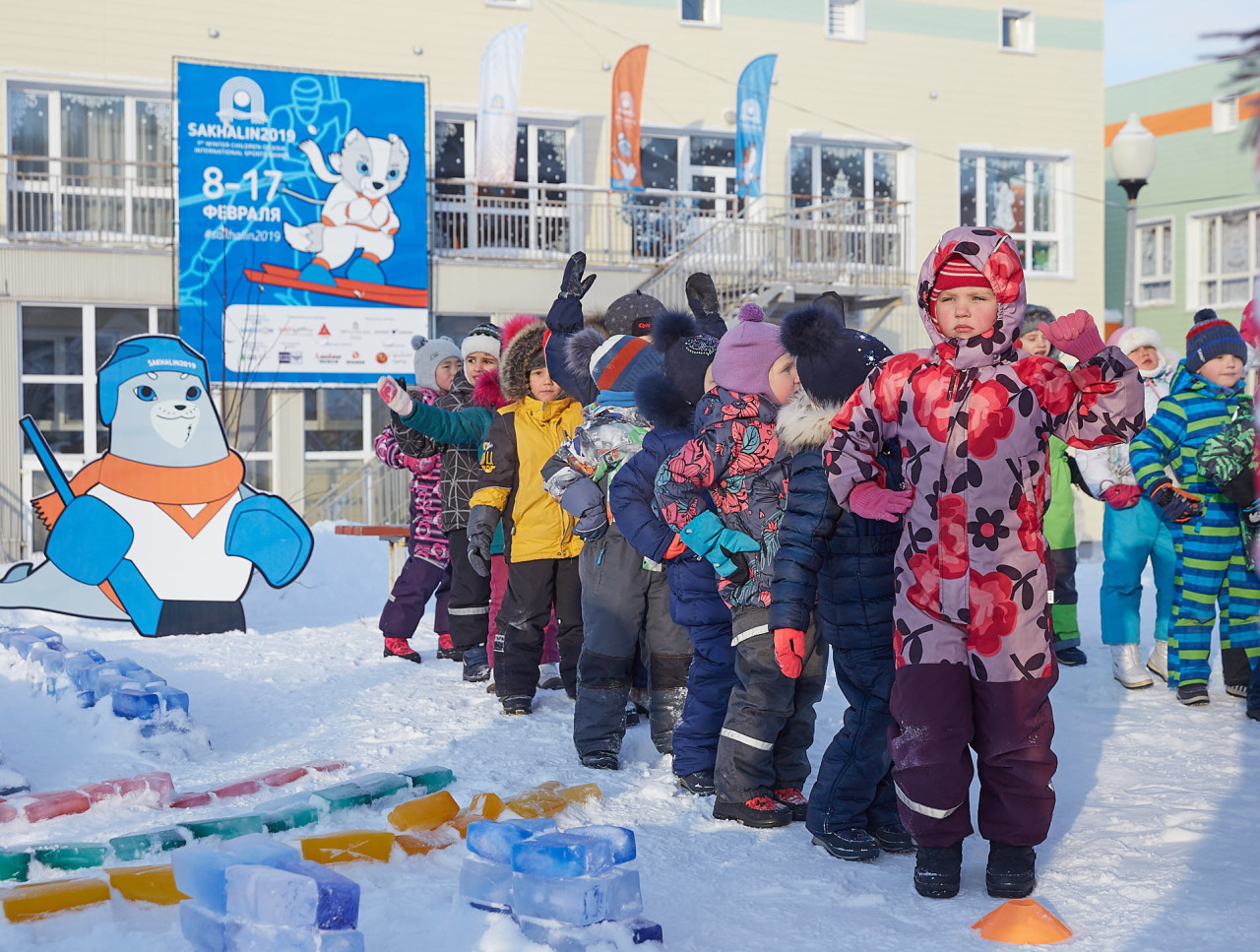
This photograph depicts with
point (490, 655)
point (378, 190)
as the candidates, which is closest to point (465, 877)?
point (490, 655)

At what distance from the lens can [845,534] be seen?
366 centimetres

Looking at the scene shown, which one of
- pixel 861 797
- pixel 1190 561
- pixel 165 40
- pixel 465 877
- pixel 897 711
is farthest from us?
pixel 165 40

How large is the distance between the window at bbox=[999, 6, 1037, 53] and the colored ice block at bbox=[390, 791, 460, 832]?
60.6ft

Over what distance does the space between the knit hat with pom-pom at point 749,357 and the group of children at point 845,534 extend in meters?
0.01

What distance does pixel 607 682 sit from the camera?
4906 mm

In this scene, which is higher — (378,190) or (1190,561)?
(378,190)

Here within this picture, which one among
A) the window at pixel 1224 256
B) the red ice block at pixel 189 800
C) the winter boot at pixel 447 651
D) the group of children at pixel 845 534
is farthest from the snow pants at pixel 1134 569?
the window at pixel 1224 256

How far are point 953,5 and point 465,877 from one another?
18.6 metres

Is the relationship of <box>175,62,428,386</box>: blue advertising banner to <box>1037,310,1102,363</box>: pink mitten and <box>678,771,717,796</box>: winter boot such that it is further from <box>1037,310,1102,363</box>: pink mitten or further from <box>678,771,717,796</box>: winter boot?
<box>1037,310,1102,363</box>: pink mitten

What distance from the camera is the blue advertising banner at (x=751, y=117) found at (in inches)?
655

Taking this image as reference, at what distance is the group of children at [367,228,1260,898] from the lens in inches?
127

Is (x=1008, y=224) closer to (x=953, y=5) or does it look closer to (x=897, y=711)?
(x=953, y=5)

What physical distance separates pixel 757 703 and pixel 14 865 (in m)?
2.18

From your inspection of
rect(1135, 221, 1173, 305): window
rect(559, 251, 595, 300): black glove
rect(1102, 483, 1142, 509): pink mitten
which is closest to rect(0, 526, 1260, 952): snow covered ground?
rect(1102, 483, 1142, 509): pink mitten
